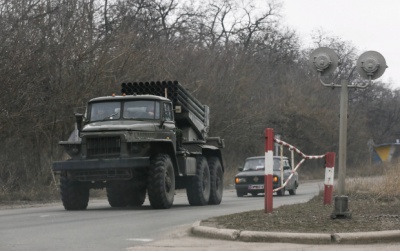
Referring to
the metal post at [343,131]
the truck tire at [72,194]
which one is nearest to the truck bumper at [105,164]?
the truck tire at [72,194]

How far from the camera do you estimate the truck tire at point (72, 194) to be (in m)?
19.1

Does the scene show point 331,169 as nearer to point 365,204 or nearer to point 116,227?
point 365,204

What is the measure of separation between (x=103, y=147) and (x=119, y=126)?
0.63m

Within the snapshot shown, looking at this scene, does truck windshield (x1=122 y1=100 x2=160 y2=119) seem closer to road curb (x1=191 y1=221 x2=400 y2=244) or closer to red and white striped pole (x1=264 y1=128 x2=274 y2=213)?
red and white striped pole (x1=264 y1=128 x2=274 y2=213)

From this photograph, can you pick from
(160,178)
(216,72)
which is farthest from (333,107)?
(160,178)

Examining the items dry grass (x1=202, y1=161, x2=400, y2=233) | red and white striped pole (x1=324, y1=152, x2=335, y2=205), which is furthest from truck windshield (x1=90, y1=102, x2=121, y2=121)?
dry grass (x1=202, y1=161, x2=400, y2=233)

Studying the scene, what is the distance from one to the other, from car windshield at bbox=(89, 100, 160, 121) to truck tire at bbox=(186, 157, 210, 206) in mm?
2222

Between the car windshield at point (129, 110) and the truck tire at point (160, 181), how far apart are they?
1261mm

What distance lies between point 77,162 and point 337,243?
9273 millimetres

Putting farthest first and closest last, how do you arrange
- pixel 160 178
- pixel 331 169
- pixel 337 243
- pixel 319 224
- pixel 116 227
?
pixel 160 178 < pixel 331 169 < pixel 116 227 < pixel 319 224 < pixel 337 243

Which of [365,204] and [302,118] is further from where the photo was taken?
[302,118]

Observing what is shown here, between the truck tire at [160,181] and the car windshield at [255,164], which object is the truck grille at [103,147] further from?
the car windshield at [255,164]

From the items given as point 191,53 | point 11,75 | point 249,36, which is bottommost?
point 11,75

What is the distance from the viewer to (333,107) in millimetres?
65688
